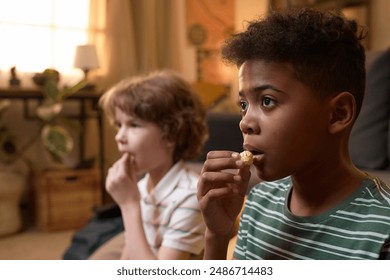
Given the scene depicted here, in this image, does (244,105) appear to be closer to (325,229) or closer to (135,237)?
(325,229)

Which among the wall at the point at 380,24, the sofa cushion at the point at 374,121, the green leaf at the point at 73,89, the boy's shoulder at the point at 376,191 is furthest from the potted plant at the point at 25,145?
the boy's shoulder at the point at 376,191

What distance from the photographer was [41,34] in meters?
1.41

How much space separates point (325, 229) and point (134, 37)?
1.60m

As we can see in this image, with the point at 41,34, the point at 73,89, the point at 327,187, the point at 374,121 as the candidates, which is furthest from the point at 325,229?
the point at 73,89

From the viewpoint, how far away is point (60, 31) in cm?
148

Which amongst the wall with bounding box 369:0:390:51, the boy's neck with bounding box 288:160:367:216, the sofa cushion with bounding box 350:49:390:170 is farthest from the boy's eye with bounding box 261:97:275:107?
the wall with bounding box 369:0:390:51

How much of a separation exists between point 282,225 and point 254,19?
24 cm

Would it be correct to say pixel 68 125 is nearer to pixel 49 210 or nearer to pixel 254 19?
pixel 49 210

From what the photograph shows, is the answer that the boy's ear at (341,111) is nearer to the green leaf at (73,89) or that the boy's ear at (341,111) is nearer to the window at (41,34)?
the window at (41,34)

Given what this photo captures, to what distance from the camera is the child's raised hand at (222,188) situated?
0.45 m

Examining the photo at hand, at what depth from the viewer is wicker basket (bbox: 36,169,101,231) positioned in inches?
76.9

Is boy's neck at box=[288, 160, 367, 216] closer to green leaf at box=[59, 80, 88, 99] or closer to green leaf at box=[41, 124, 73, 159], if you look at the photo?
green leaf at box=[59, 80, 88, 99]

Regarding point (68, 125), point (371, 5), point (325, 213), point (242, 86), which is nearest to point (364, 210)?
point (325, 213)

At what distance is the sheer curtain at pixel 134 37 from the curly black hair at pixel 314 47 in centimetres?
114
